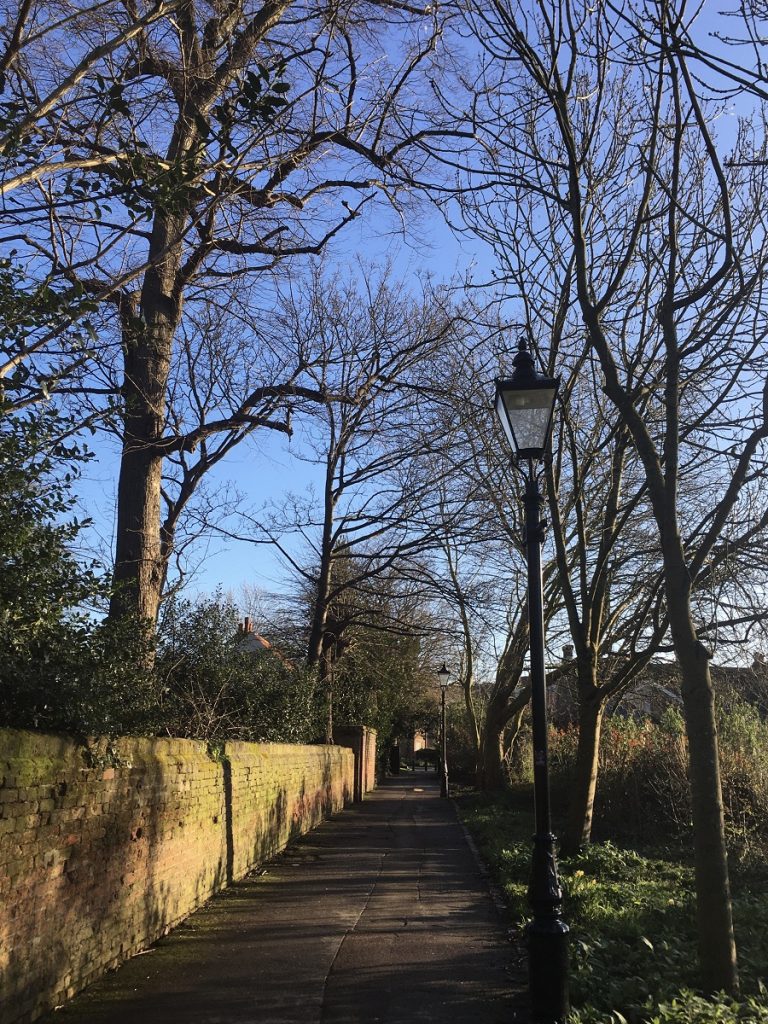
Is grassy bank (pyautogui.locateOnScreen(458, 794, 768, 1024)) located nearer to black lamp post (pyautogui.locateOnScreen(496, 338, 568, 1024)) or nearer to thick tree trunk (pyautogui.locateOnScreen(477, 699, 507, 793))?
black lamp post (pyautogui.locateOnScreen(496, 338, 568, 1024))

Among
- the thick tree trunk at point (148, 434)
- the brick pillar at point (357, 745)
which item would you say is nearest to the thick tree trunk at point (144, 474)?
the thick tree trunk at point (148, 434)

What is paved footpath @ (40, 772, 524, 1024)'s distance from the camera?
5.12 metres

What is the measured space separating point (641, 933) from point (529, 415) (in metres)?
4.48

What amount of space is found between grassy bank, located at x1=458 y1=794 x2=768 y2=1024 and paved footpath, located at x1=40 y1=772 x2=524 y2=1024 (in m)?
0.57

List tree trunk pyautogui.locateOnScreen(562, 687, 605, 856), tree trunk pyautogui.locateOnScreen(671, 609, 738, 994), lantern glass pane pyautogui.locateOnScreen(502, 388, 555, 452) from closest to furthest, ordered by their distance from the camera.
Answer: tree trunk pyautogui.locateOnScreen(671, 609, 738, 994) → lantern glass pane pyautogui.locateOnScreen(502, 388, 555, 452) → tree trunk pyautogui.locateOnScreen(562, 687, 605, 856)

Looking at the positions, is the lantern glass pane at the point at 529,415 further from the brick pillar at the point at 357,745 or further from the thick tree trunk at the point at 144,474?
the brick pillar at the point at 357,745

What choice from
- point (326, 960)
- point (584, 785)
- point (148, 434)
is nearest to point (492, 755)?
point (584, 785)

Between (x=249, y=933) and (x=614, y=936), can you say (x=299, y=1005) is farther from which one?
(x=614, y=936)

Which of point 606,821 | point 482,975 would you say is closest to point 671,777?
point 606,821

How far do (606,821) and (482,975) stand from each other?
939cm

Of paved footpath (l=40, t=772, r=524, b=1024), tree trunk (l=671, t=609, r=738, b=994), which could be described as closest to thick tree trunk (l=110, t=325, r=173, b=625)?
paved footpath (l=40, t=772, r=524, b=1024)

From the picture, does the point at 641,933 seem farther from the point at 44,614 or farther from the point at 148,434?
the point at 148,434

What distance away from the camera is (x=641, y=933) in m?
6.66

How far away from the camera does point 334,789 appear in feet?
68.6
